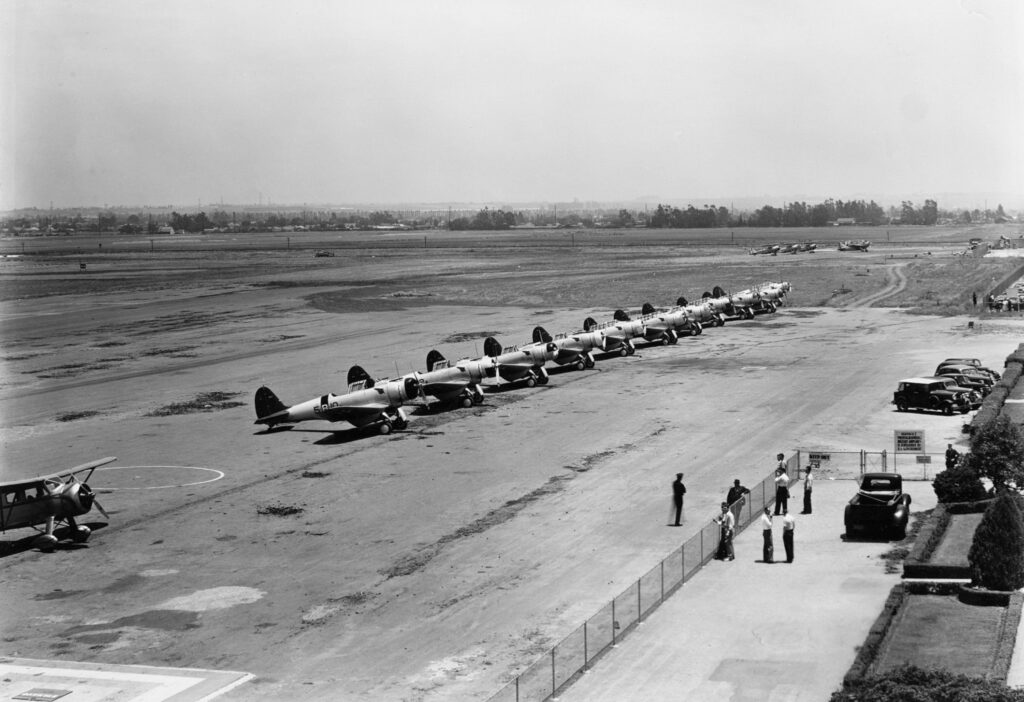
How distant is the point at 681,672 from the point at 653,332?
185ft

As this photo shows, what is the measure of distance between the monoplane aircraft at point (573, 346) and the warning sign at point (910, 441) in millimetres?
27103

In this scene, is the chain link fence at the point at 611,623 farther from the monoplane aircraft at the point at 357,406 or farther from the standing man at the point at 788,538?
the monoplane aircraft at the point at 357,406

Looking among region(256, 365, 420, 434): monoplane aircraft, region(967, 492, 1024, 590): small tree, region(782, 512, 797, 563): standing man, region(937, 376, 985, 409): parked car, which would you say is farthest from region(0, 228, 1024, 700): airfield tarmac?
region(967, 492, 1024, 590): small tree

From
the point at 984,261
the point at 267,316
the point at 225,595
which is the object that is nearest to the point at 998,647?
the point at 225,595

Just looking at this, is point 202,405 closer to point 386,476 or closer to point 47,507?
point 386,476

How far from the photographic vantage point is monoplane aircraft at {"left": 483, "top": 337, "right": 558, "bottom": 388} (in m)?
62.5

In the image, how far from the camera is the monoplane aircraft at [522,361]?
205ft

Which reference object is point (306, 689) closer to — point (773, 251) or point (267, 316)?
point (267, 316)

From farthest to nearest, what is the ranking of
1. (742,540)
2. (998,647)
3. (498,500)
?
(498,500), (742,540), (998,647)

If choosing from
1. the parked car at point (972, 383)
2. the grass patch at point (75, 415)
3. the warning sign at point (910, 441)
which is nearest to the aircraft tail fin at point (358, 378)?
the grass patch at point (75, 415)

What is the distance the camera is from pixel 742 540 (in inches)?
1328

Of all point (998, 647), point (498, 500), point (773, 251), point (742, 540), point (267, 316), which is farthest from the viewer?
point (773, 251)

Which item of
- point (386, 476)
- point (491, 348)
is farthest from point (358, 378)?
point (491, 348)

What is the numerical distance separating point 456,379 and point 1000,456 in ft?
93.4
